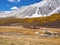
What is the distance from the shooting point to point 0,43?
20.2 m

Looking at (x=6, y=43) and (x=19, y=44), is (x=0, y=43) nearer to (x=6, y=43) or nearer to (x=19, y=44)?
(x=6, y=43)

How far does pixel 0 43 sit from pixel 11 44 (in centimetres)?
135

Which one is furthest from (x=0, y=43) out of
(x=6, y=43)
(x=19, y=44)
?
(x=19, y=44)

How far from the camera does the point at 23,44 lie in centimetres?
2000

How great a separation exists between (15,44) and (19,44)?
45cm

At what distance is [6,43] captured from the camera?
19.9m

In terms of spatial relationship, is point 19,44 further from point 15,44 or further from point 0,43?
point 0,43

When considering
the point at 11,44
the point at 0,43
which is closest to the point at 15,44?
the point at 11,44

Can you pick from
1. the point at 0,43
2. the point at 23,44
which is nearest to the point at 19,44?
the point at 23,44

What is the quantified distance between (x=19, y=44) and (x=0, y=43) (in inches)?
79.8

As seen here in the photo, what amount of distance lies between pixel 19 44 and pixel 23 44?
0.43 meters

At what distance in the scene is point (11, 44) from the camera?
64.2 ft

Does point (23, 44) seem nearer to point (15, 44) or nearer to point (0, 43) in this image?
point (15, 44)

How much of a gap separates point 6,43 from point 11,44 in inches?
24.9
